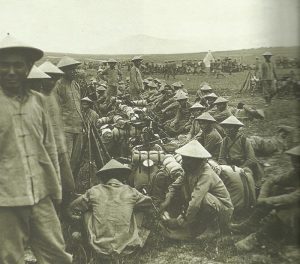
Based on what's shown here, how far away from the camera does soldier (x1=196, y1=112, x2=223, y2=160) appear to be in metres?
5.52

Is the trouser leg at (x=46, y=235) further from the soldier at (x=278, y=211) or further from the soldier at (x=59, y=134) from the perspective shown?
the soldier at (x=278, y=211)

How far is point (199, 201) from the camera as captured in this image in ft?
12.6

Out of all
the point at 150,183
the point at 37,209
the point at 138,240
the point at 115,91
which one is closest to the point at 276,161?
the point at 150,183

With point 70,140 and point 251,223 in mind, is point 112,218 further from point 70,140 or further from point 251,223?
point 70,140

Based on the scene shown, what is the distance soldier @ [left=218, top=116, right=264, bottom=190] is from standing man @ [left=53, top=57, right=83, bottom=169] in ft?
5.84

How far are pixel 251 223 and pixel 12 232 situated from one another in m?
2.29

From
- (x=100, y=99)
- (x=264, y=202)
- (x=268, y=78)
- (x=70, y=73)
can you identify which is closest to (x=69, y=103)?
(x=70, y=73)

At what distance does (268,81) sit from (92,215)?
27.4 feet

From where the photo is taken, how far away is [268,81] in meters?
10.8

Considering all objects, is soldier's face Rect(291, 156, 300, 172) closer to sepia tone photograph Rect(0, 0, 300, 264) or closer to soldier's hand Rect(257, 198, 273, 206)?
sepia tone photograph Rect(0, 0, 300, 264)

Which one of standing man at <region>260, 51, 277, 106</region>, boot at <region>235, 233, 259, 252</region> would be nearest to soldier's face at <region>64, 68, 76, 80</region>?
boot at <region>235, 233, 259, 252</region>

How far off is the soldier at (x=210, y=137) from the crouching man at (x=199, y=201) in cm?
148

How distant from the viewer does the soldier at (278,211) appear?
3.55 m

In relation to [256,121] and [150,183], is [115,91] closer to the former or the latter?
[256,121]
